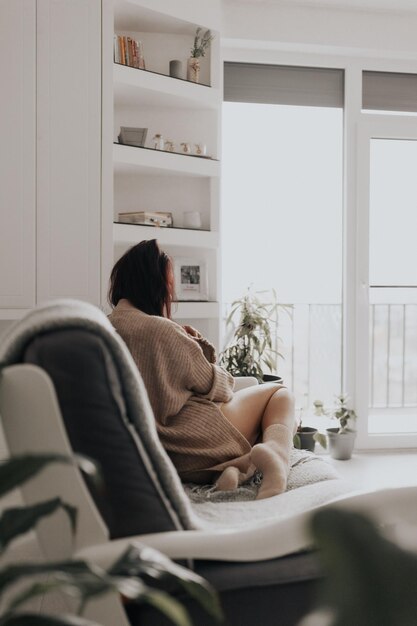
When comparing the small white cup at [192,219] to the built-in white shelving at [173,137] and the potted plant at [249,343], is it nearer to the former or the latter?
the built-in white shelving at [173,137]

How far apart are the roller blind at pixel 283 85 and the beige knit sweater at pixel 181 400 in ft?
8.63

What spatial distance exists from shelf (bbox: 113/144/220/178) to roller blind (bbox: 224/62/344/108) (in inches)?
25.4

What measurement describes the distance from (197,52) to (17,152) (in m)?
1.24

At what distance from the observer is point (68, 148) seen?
357cm

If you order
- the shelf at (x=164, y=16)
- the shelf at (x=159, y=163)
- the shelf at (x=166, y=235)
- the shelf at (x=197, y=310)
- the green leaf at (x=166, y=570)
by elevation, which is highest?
the shelf at (x=164, y=16)

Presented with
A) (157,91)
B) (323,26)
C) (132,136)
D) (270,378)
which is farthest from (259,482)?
(323,26)

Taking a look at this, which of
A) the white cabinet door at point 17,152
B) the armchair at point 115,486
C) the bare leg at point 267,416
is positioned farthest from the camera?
the white cabinet door at point 17,152

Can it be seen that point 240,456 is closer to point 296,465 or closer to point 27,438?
point 296,465

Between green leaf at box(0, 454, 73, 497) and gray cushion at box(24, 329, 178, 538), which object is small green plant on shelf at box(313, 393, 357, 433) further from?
green leaf at box(0, 454, 73, 497)

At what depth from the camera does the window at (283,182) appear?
443 centimetres

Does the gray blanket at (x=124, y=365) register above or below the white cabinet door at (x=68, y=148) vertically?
below

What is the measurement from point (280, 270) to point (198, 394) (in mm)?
2453

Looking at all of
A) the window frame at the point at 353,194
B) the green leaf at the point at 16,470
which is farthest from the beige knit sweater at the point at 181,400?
the window frame at the point at 353,194

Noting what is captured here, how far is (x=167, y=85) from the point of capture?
12.6 feet
